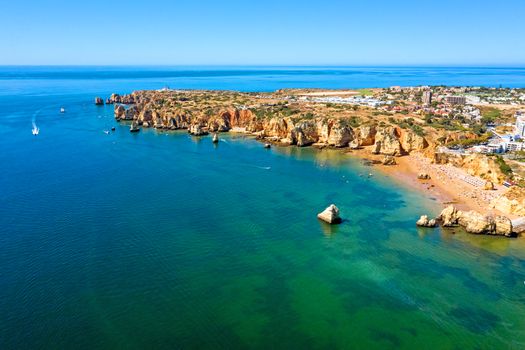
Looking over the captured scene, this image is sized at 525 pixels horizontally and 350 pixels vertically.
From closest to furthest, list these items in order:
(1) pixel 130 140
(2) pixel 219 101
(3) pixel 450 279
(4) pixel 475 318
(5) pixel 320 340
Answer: (5) pixel 320 340 → (4) pixel 475 318 → (3) pixel 450 279 → (1) pixel 130 140 → (2) pixel 219 101

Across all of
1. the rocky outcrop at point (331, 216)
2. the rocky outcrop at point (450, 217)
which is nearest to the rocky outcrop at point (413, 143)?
the rocky outcrop at point (450, 217)

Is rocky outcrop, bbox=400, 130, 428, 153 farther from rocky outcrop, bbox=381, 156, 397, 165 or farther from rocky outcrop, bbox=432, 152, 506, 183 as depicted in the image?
rocky outcrop, bbox=381, 156, 397, 165

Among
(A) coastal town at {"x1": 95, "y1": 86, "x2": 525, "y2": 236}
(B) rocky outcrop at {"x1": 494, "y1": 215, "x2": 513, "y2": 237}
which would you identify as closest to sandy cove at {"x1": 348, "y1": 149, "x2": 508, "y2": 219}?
(A) coastal town at {"x1": 95, "y1": 86, "x2": 525, "y2": 236}

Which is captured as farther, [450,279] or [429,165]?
[429,165]

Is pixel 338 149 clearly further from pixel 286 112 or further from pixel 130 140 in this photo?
pixel 130 140

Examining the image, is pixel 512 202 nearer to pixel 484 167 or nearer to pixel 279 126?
pixel 484 167

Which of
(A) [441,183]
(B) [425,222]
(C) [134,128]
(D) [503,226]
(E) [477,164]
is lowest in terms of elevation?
(B) [425,222]

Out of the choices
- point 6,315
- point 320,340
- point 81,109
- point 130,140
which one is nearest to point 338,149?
point 130,140

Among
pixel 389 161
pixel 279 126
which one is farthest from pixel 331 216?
pixel 279 126
